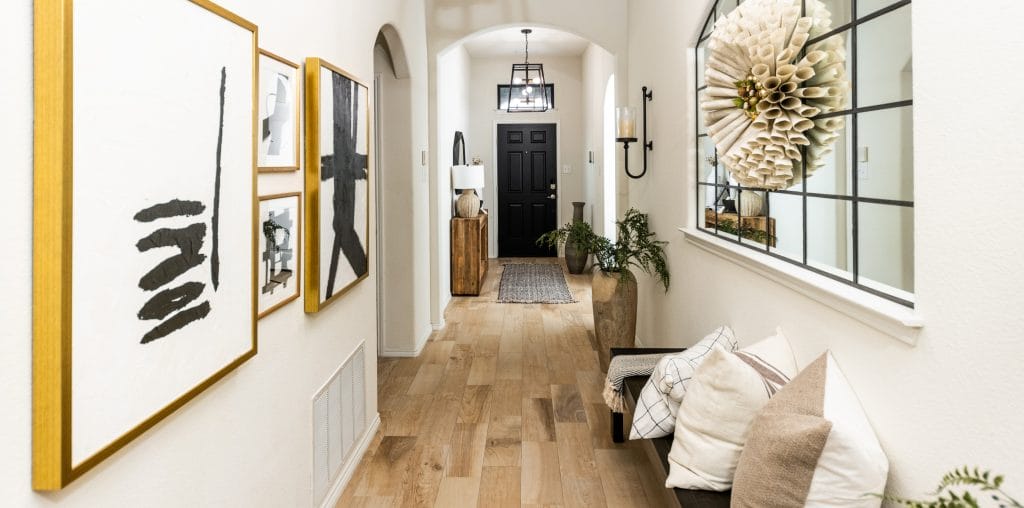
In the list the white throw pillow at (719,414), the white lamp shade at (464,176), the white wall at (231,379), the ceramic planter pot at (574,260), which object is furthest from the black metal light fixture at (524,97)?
the white throw pillow at (719,414)

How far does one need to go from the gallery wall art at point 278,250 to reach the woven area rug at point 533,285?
4599 mm

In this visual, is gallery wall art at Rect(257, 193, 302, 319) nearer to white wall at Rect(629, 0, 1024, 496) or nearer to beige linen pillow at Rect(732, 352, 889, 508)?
beige linen pillow at Rect(732, 352, 889, 508)

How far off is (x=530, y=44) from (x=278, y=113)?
7.06m

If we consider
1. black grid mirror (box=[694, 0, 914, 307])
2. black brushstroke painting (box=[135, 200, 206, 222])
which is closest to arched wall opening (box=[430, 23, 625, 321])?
black grid mirror (box=[694, 0, 914, 307])

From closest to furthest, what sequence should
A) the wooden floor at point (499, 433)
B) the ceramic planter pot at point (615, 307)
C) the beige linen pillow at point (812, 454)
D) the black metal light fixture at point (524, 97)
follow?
the beige linen pillow at point (812, 454)
the wooden floor at point (499, 433)
the ceramic planter pot at point (615, 307)
the black metal light fixture at point (524, 97)

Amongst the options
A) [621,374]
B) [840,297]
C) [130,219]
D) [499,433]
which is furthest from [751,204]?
[130,219]

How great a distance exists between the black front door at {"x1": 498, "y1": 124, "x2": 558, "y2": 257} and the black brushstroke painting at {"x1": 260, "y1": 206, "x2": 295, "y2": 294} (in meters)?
7.77

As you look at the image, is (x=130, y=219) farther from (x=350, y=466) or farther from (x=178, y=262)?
(x=350, y=466)

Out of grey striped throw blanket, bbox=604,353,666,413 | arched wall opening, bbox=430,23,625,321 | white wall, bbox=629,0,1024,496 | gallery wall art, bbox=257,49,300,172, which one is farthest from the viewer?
arched wall opening, bbox=430,23,625,321

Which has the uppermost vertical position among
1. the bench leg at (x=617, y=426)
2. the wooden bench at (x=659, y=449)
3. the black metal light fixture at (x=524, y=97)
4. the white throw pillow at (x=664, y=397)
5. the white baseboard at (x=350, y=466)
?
the black metal light fixture at (x=524, y=97)

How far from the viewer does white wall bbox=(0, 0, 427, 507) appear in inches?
36.0

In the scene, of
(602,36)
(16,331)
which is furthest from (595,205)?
(16,331)

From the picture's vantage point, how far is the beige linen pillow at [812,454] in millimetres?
1396

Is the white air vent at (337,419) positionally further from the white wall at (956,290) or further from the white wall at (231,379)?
the white wall at (956,290)
